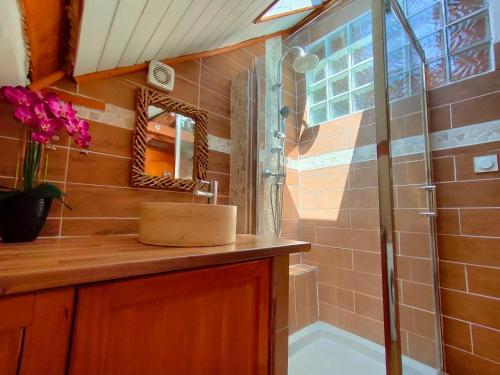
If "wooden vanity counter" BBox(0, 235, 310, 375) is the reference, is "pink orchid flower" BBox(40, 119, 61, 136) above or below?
above

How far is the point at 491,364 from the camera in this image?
119 centimetres

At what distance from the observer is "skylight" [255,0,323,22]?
1.67 m

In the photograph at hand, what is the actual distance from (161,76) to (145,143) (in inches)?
15.6

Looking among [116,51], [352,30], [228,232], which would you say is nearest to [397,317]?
[228,232]

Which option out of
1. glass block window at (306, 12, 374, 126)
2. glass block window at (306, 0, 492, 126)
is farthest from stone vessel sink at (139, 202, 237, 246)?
glass block window at (306, 12, 374, 126)

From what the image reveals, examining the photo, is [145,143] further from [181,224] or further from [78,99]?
[181,224]

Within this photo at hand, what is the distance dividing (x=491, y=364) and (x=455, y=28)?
1.85 m

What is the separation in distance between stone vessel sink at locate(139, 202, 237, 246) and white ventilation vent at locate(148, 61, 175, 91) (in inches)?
32.3

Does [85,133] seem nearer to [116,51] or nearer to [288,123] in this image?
[116,51]

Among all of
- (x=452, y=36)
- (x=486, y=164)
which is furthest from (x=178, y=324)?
(x=452, y=36)

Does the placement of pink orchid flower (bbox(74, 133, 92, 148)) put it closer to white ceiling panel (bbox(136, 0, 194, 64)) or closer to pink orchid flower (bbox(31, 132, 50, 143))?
pink orchid flower (bbox(31, 132, 50, 143))

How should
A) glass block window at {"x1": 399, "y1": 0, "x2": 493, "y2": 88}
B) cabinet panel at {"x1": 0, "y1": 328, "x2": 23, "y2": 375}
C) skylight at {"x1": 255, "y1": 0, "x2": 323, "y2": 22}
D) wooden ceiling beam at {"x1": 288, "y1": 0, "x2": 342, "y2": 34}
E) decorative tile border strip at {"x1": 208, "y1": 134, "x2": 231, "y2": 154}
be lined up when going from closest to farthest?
cabinet panel at {"x1": 0, "y1": 328, "x2": 23, "y2": 375} < glass block window at {"x1": 399, "y1": 0, "x2": 493, "y2": 88} < decorative tile border strip at {"x1": 208, "y1": 134, "x2": 231, "y2": 154} < skylight at {"x1": 255, "y1": 0, "x2": 323, "y2": 22} < wooden ceiling beam at {"x1": 288, "y1": 0, "x2": 342, "y2": 34}

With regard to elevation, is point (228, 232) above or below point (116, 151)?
below

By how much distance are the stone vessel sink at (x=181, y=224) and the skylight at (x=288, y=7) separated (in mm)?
1432
